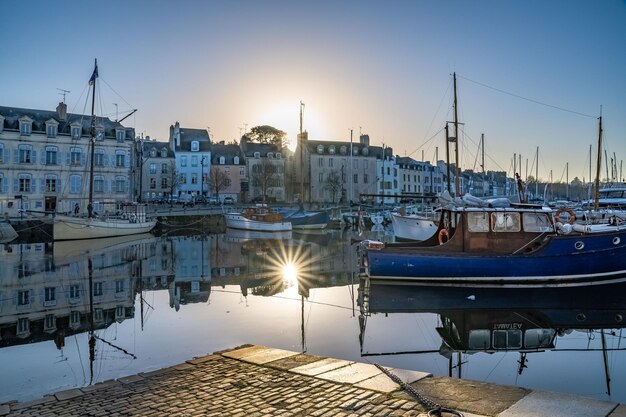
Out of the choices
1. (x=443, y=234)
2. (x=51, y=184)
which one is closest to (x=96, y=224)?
(x=51, y=184)

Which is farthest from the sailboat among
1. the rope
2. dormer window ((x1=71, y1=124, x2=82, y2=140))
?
the rope

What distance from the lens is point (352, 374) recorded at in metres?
7.30

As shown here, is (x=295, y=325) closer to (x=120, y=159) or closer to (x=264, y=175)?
(x=120, y=159)

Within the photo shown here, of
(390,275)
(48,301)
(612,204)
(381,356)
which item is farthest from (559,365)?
(612,204)

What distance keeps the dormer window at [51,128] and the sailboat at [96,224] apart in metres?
9.80

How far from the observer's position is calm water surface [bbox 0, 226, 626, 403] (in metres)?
9.09

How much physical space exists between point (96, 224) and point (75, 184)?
613 inches

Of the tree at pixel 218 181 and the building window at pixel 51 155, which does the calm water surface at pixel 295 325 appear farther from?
the tree at pixel 218 181

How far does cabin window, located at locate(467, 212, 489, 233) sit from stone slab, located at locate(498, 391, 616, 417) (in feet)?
41.6

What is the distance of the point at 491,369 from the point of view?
921 centimetres

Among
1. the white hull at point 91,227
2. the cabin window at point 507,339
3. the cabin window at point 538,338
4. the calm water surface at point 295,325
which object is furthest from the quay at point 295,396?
the white hull at point 91,227

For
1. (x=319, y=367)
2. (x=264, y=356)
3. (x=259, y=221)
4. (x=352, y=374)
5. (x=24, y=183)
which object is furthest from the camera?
(x=24, y=183)

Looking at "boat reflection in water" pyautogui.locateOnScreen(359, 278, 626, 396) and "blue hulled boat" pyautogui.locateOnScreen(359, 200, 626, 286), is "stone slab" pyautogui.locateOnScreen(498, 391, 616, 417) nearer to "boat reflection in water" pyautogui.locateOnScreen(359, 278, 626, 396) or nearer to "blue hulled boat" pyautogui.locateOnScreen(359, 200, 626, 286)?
"boat reflection in water" pyautogui.locateOnScreen(359, 278, 626, 396)

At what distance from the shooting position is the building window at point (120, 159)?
57938 millimetres
